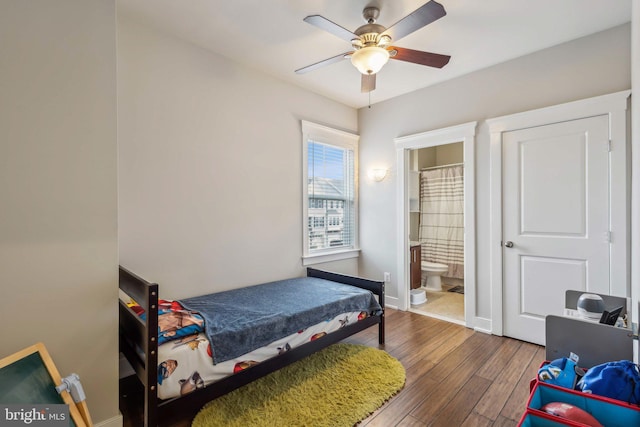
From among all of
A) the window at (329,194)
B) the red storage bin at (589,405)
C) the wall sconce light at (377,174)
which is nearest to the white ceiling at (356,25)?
the window at (329,194)

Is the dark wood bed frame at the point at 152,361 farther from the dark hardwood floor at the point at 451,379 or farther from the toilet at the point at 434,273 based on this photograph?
the toilet at the point at 434,273

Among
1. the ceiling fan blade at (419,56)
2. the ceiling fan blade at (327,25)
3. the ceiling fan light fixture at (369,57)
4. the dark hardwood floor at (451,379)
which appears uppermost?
the ceiling fan blade at (327,25)

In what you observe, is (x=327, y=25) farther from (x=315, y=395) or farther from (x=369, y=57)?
(x=315, y=395)

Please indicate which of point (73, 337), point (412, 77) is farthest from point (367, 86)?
point (73, 337)

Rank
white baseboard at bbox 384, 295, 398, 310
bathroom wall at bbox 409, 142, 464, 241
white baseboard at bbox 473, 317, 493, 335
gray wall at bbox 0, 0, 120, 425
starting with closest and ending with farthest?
gray wall at bbox 0, 0, 120, 425, white baseboard at bbox 473, 317, 493, 335, white baseboard at bbox 384, 295, 398, 310, bathroom wall at bbox 409, 142, 464, 241

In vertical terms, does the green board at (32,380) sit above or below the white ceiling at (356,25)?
below

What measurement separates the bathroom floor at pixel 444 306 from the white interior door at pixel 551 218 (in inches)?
25.3

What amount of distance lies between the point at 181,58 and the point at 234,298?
2.06 metres

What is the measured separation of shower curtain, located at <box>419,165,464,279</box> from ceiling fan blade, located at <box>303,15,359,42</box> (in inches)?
137

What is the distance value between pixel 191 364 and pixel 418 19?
233cm

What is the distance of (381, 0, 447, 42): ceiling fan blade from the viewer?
62.1 inches

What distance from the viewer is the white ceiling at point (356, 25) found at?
2.09 m

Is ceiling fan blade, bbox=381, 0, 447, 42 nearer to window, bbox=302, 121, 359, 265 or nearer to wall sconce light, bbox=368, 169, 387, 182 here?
window, bbox=302, 121, 359, 265

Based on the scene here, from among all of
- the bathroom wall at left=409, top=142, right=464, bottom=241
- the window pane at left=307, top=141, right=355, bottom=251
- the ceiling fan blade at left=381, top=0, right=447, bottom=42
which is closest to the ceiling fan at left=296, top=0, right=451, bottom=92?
the ceiling fan blade at left=381, top=0, right=447, bottom=42
